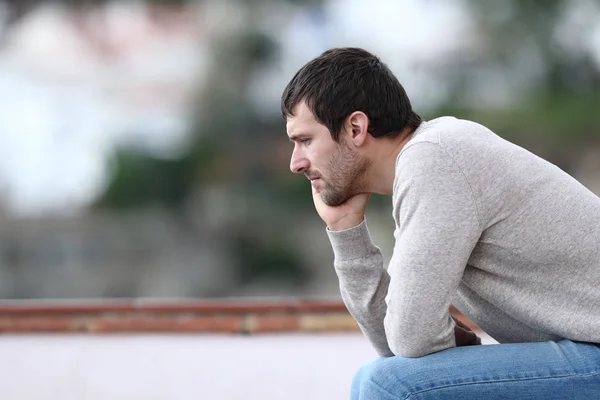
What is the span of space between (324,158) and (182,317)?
4.07 ft

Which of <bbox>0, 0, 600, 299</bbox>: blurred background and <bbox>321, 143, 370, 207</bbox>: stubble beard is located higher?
<bbox>321, 143, 370, 207</bbox>: stubble beard

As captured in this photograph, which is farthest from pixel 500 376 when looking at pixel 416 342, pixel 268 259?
pixel 268 259

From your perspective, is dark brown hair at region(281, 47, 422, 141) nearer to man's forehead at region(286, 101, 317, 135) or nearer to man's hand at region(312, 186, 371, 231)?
man's forehead at region(286, 101, 317, 135)

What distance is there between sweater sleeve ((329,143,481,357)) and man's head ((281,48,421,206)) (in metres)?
0.12

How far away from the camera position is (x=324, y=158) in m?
1.29

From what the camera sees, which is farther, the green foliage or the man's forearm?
the green foliage

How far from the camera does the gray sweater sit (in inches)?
43.7

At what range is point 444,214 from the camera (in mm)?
1108

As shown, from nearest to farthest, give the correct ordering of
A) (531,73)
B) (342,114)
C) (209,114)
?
(342,114) → (531,73) → (209,114)

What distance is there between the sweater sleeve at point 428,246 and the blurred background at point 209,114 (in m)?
11.6

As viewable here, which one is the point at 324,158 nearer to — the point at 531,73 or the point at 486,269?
the point at 486,269

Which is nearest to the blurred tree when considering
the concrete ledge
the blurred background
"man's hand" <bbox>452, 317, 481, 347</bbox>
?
the blurred background

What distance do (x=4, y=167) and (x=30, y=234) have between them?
3.83 ft

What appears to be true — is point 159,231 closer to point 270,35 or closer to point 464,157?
point 270,35
